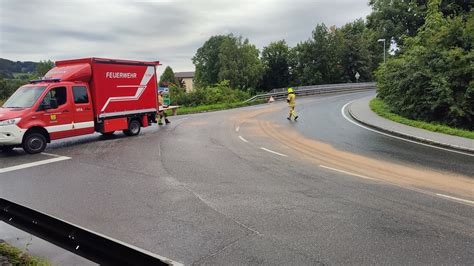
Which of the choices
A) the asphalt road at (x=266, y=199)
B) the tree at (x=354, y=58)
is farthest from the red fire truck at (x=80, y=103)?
the tree at (x=354, y=58)

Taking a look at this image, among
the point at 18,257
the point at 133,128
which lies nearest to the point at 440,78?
the point at 133,128

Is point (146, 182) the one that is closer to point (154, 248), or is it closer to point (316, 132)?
point (154, 248)

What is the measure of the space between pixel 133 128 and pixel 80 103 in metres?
2.88

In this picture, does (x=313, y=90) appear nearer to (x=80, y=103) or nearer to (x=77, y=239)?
(x=80, y=103)

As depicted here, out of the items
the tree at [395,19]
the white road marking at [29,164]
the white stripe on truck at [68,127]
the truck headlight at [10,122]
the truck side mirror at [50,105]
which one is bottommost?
the white road marking at [29,164]

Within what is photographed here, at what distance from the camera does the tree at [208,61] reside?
88.4m

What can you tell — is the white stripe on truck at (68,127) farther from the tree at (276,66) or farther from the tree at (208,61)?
the tree at (208,61)

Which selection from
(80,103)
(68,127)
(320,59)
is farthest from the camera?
(320,59)

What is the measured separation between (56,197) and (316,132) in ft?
35.1

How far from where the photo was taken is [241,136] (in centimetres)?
1398

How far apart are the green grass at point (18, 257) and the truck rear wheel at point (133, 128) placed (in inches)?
437

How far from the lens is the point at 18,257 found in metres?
3.64

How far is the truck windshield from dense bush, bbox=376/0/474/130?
16.8m

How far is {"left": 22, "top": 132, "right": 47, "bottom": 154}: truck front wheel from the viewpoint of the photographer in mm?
10797
